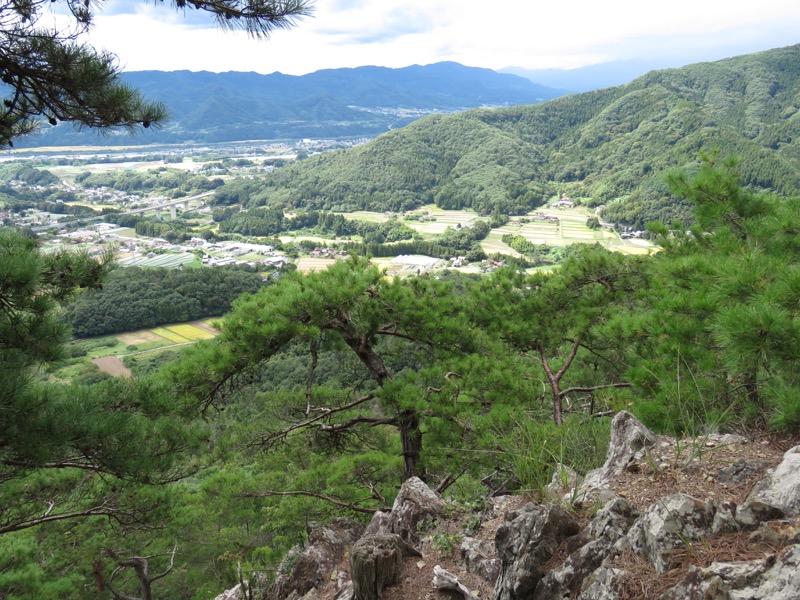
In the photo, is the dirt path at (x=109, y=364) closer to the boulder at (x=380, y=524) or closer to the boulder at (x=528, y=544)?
the boulder at (x=380, y=524)

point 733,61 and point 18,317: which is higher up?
point 733,61

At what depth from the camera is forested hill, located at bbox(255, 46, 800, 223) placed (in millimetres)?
70562

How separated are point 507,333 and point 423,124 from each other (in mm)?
99308

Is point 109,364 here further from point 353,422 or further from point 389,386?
point 389,386

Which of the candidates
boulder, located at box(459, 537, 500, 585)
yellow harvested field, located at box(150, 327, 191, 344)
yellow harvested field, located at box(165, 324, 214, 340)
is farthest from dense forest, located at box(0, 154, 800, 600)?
yellow harvested field, located at box(165, 324, 214, 340)

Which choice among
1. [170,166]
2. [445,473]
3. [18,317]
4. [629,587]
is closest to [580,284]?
[445,473]

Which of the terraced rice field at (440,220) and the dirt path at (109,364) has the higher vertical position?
the terraced rice field at (440,220)

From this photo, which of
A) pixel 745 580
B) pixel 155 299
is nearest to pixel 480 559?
pixel 745 580

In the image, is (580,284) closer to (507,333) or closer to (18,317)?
(507,333)

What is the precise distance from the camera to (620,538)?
196 centimetres

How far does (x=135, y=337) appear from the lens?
3253cm

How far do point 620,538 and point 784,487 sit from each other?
0.67 metres

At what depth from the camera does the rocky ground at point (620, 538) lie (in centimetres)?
167

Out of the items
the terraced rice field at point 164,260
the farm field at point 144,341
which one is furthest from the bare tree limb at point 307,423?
the terraced rice field at point 164,260
